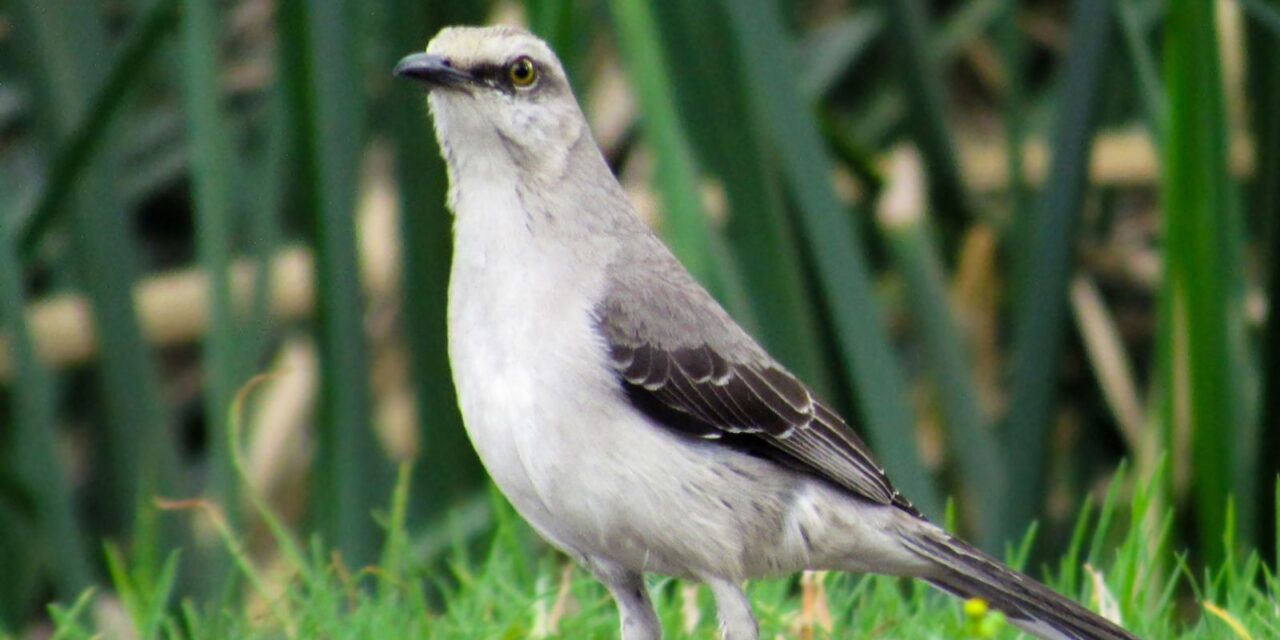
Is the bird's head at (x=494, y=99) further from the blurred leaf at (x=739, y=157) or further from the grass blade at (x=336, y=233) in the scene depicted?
the blurred leaf at (x=739, y=157)

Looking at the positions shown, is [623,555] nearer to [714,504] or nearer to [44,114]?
[714,504]

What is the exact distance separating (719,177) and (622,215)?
1.11 meters

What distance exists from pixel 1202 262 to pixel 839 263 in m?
0.91

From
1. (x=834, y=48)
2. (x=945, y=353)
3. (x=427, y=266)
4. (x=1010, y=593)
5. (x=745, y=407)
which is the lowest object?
(x=1010, y=593)

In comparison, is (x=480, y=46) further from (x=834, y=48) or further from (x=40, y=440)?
(x=834, y=48)

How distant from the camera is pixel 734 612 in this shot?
331cm

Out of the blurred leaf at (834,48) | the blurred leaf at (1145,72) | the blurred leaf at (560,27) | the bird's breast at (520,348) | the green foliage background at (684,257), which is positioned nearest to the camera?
the bird's breast at (520,348)

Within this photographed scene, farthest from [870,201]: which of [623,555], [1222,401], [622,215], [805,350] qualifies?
[623,555]

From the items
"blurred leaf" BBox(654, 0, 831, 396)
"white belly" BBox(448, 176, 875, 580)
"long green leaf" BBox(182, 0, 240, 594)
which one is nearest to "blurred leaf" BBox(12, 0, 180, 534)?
"long green leaf" BBox(182, 0, 240, 594)

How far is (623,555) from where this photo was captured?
329 cm

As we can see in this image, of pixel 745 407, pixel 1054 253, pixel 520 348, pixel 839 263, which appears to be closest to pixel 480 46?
pixel 520 348

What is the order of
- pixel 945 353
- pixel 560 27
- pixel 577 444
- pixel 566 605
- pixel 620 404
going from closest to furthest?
1. pixel 577 444
2. pixel 620 404
3. pixel 566 605
4. pixel 560 27
5. pixel 945 353

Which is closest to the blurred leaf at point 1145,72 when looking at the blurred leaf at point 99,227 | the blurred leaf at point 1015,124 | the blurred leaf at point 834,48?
the blurred leaf at point 1015,124

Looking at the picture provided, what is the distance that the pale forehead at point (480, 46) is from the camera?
340 centimetres
